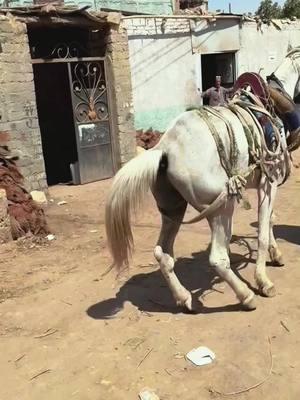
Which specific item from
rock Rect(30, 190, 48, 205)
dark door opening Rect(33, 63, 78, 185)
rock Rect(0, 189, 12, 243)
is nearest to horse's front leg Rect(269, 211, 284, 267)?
rock Rect(0, 189, 12, 243)

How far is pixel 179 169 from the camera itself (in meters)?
3.13

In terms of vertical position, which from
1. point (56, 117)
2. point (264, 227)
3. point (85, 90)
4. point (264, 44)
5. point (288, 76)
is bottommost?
point (264, 227)

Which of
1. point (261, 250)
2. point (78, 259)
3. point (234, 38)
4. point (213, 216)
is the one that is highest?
point (234, 38)

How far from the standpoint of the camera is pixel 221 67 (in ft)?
43.0

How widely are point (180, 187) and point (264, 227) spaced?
3.03 feet

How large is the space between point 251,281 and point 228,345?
3.58ft

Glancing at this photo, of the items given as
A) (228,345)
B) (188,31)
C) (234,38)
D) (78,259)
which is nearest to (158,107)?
(188,31)

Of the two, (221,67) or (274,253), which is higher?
(221,67)

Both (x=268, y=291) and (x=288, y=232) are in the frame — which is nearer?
(x=268, y=291)

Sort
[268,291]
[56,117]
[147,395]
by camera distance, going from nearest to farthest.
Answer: [147,395] → [268,291] → [56,117]

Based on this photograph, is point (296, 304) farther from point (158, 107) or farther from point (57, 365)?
point (158, 107)

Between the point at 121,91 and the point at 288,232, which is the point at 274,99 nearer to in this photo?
the point at 288,232

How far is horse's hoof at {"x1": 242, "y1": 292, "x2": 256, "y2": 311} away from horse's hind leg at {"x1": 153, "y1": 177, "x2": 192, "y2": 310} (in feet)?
1.24

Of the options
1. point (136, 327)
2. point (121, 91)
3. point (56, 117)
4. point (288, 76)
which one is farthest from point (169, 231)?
point (56, 117)
